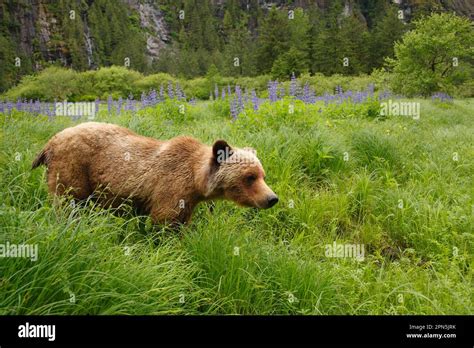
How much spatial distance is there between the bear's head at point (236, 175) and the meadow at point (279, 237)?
304mm

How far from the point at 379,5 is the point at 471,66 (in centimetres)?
6565

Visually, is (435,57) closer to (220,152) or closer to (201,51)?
(220,152)

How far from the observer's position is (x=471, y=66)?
17.6 meters

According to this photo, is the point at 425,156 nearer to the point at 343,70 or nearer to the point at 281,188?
the point at 281,188

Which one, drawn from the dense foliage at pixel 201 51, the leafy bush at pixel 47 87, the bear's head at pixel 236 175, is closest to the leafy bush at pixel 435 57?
the dense foliage at pixel 201 51

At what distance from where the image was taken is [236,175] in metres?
3.01

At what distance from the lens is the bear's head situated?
299 centimetres

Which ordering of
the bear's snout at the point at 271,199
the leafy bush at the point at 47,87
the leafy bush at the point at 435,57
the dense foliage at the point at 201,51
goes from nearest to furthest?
the bear's snout at the point at 271,199 → the leafy bush at the point at 435,57 → the leafy bush at the point at 47,87 → the dense foliage at the point at 201,51

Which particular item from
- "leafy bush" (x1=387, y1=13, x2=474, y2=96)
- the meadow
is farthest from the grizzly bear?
"leafy bush" (x1=387, y1=13, x2=474, y2=96)

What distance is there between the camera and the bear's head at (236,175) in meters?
2.99

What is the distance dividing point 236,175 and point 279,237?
0.75 m

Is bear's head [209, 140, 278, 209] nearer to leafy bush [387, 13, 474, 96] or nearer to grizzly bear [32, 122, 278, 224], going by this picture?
grizzly bear [32, 122, 278, 224]

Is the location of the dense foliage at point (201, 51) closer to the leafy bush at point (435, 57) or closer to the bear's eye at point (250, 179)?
the leafy bush at point (435, 57)

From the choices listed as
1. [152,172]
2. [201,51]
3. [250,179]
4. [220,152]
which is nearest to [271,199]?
[250,179]
